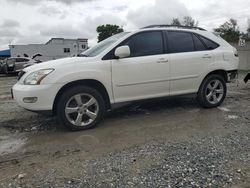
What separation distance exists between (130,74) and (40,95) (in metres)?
1.68

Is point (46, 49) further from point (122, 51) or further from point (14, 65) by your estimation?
point (122, 51)

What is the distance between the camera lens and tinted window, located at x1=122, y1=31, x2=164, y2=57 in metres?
6.16

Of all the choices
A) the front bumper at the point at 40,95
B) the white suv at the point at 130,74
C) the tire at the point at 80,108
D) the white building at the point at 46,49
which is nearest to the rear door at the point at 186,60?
the white suv at the point at 130,74

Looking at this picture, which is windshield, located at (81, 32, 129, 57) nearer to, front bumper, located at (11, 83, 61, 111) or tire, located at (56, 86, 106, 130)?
tire, located at (56, 86, 106, 130)

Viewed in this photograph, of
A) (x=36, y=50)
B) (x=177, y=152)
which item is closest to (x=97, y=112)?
(x=177, y=152)

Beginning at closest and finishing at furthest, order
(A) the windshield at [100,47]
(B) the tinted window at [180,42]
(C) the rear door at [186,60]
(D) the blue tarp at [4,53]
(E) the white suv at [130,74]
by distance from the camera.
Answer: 1. (E) the white suv at [130,74]
2. (A) the windshield at [100,47]
3. (C) the rear door at [186,60]
4. (B) the tinted window at [180,42]
5. (D) the blue tarp at [4,53]

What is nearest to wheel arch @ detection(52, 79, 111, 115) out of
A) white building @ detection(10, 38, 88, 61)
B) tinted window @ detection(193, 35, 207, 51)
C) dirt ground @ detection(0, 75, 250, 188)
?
dirt ground @ detection(0, 75, 250, 188)

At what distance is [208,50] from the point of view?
693 cm

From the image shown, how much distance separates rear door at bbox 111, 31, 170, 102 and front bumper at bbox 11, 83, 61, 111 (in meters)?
1.14

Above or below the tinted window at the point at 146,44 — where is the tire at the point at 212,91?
below

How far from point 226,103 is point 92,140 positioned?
3906mm

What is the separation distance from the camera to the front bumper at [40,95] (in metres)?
5.31

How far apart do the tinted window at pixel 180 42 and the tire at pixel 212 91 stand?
0.80 meters

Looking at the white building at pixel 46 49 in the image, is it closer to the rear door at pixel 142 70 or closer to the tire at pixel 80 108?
the rear door at pixel 142 70
